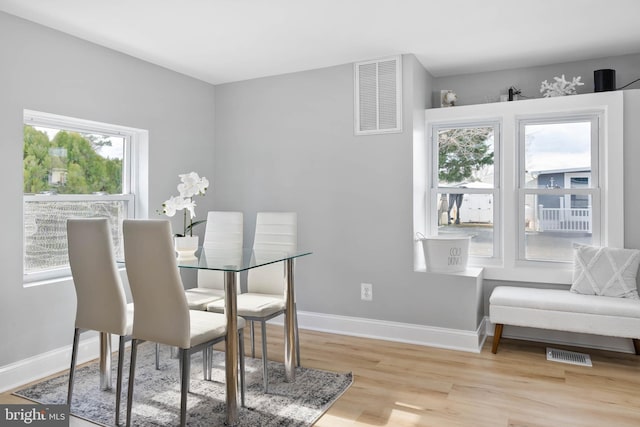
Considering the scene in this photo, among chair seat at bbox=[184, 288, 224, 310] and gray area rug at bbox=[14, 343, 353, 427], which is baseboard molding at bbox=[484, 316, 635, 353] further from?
chair seat at bbox=[184, 288, 224, 310]

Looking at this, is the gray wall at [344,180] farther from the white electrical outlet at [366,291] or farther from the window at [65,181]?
the window at [65,181]

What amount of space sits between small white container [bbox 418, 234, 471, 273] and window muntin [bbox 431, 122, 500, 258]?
16.8 inches

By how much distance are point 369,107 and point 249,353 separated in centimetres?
230

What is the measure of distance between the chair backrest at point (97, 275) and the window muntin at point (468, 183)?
2.81m

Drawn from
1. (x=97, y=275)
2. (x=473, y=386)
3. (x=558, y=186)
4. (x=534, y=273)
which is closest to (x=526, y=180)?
(x=558, y=186)

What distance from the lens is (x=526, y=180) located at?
3854mm

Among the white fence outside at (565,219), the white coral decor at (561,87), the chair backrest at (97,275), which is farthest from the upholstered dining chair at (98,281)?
the white coral decor at (561,87)

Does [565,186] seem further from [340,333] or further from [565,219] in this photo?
[340,333]

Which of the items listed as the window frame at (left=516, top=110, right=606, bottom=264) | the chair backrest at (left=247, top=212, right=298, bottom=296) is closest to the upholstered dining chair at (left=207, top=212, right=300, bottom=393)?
the chair backrest at (left=247, top=212, right=298, bottom=296)

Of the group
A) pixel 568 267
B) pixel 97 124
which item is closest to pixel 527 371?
pixel 568 267

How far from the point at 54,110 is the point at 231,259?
1.71 m

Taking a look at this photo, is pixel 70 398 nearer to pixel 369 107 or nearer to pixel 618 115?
pixel 369 107

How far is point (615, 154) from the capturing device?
11.3 ft

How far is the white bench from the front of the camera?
3.03 meters
